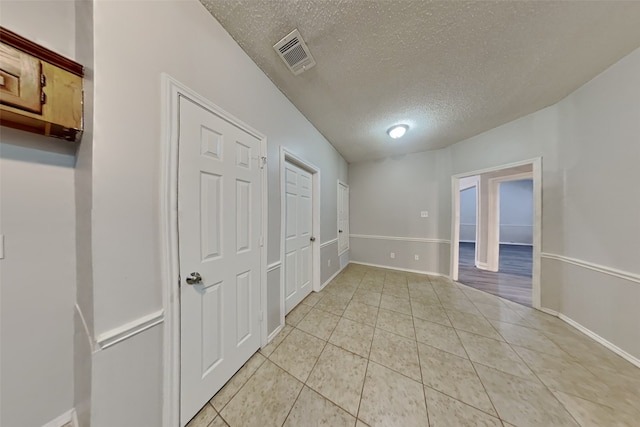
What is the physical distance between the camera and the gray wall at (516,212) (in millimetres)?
7492

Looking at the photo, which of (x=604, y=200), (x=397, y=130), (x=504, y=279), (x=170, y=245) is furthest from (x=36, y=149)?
(x=504, y=279)

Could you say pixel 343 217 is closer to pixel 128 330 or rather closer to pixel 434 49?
pixel 434 49

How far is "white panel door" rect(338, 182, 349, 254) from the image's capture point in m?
4.01

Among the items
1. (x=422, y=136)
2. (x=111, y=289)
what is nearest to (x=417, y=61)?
(x=422, y=136)

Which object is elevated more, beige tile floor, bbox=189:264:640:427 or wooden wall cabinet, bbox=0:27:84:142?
wooden wall cabinet, bbox=0:27:84:142

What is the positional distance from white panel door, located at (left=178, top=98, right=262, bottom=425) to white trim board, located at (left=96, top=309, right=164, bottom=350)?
Answer: 14cm

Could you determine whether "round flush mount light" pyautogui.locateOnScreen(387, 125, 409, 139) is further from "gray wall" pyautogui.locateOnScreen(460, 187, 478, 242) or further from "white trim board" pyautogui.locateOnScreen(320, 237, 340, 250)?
"gray wall" pyautogui.locateOnScreen(460, 187, 478, 242)

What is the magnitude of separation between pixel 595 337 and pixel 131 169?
13.3 feet

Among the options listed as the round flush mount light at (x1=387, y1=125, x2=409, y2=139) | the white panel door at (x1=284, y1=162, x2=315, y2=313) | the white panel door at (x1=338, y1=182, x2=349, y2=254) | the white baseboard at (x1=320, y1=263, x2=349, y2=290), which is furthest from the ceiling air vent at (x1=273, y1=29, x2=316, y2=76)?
the white baseboard at (x1=320, y1=263, x2=349, y2=290)

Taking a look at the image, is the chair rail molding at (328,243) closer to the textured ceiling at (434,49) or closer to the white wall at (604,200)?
the textured ceiling at (434,49)

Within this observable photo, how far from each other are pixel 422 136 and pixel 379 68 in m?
1.88

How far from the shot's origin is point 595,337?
6.03ft

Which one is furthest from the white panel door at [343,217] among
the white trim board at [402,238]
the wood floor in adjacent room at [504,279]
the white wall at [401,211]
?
the wood floor in adjacent room at [504,279]

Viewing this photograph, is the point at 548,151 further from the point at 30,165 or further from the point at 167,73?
the point at 30,165
